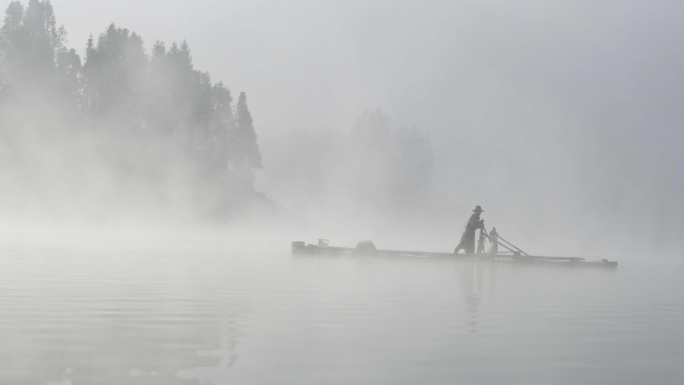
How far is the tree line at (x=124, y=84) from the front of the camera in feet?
258

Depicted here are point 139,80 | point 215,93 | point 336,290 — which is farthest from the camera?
point 215,93

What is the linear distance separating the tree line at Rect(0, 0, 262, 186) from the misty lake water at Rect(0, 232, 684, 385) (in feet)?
226

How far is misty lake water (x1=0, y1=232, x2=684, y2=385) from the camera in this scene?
22.4 feet

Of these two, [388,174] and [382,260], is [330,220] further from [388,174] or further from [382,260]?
[382,260]

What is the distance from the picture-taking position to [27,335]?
334 inches

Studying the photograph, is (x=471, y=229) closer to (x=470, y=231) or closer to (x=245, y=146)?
(x=470, y=231)

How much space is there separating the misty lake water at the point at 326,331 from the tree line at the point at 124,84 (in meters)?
69.0

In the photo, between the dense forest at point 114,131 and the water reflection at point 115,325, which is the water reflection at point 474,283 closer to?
the water reflection at point 115,325

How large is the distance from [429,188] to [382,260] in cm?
10913

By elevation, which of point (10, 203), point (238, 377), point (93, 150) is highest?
point (93, 150)

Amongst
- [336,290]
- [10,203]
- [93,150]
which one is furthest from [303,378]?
[93,150]

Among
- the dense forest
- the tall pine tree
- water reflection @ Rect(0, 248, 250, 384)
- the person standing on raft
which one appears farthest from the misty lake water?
the tall pine tree

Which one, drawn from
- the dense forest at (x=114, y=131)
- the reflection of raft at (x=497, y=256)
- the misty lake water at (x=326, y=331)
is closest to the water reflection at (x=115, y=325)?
the misty lake water at (x=326, y=331)

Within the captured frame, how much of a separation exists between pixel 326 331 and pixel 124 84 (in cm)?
8231
